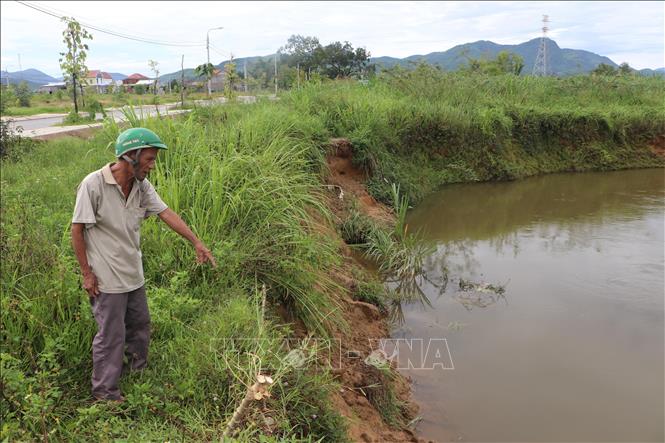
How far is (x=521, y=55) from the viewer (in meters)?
27.6

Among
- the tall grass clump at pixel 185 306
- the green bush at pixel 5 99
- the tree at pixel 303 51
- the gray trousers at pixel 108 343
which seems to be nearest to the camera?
the tall grass clump at pixel 185 306

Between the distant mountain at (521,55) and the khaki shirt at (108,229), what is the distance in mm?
11833

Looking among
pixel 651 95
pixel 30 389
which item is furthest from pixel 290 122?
pixel 651 95

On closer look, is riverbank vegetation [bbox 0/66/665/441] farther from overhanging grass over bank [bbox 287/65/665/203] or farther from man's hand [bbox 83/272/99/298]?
overhanging grass over bank [bbox 287/65/665/203]

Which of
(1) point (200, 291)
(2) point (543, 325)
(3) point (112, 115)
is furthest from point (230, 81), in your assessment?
(2) point (543, 325)

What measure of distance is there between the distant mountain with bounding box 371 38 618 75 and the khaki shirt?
11.8 m

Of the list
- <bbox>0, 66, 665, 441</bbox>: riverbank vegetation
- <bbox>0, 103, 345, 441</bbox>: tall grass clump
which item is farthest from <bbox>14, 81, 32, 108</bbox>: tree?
<bbox>0, 103, 345, 441</bbox>: tall grass clump

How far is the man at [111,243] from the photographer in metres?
2.37

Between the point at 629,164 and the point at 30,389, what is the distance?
14.7 meters

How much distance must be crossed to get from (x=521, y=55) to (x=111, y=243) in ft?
96.2

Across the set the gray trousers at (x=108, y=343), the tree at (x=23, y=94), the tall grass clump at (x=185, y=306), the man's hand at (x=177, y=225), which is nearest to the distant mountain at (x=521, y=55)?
the tall grass clump at (x=185, y=306)

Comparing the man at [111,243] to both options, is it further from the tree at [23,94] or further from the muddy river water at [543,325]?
the tree at [23,94]

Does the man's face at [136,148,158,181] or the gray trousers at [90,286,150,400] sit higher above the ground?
the man's face at [136,148,158,181]

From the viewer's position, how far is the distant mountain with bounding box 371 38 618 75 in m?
16.1
